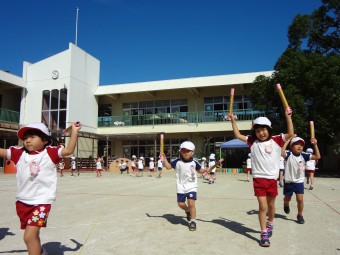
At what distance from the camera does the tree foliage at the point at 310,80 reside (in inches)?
779

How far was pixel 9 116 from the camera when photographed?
30.7 meters

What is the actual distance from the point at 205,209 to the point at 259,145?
130 inches

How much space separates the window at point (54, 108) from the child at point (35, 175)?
2831cm

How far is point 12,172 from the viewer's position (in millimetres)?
25906

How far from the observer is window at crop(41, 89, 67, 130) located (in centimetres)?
3131

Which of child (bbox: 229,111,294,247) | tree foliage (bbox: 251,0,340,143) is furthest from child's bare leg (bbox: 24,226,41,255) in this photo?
tree foliage (bbox: 251,0,340,143)

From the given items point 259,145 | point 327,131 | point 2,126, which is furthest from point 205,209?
point 2,126

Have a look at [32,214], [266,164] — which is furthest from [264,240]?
[32,214]

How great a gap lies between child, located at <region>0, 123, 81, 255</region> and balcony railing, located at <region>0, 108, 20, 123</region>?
95.6 feet

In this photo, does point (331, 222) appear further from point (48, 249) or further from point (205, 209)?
point (48, 249)

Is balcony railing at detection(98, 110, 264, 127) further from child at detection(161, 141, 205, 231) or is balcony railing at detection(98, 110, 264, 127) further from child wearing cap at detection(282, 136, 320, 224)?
child at detection(161, 141, 205, 231)

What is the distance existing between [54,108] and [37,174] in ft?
97.5

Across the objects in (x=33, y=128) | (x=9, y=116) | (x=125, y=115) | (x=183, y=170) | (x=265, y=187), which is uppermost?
(x=125, y=115)

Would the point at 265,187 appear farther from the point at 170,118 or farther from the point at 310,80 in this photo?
the point at 170,118
